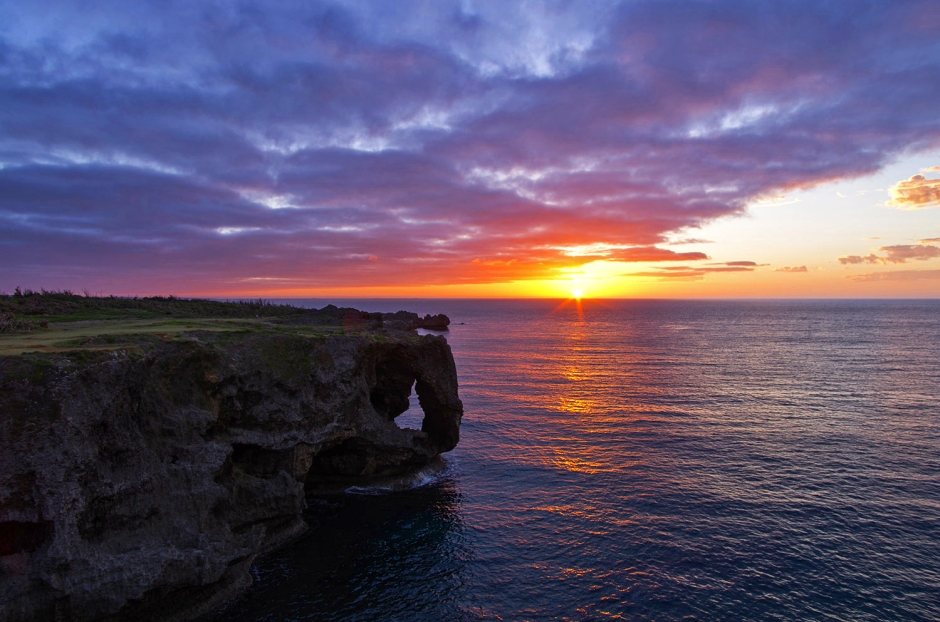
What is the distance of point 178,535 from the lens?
19.5 meters

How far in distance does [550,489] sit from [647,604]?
11542 millimetres

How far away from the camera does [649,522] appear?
2695 cm

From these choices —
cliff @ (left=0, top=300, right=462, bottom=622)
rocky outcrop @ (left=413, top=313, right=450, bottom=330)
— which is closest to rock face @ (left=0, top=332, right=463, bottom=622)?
cliff @ (left=0, top=300, right=462, bottom=622)

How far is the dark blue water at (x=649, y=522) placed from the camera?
2062 centimetres

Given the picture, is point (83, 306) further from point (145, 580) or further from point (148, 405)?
point (145, 580)

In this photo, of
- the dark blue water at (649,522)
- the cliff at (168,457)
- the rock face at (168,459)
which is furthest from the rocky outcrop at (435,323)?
the rock face at (168,459)

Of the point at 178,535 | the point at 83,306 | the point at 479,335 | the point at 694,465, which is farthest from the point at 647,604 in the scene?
the point at 479,335

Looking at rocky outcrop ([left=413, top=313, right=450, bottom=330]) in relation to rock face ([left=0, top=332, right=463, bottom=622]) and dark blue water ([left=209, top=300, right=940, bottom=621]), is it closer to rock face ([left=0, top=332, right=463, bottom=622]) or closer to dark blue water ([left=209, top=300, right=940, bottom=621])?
dark blue water ([left=209, top=300, right=940, bottom=621])

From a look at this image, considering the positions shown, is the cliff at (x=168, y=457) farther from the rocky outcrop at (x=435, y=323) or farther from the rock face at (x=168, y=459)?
the rocky outcrop at (x=435, y=323)

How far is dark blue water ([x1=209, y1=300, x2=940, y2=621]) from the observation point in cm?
2062

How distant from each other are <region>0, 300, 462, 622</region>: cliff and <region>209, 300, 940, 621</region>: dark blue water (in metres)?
2.84

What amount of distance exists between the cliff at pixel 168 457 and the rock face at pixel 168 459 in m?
0.05

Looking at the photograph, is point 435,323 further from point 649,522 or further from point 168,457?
point 168,457

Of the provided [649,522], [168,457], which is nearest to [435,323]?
[649,522]
